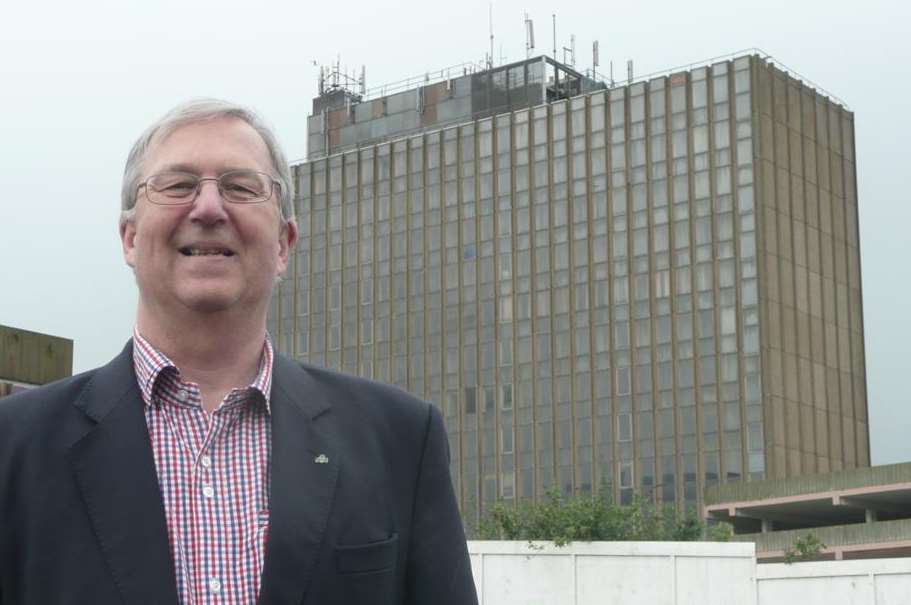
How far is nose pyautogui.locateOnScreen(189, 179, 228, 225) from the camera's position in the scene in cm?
368

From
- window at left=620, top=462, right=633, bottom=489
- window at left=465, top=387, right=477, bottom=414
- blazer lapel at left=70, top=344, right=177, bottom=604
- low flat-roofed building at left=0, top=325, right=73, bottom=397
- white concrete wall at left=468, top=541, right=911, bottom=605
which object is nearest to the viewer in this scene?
blazer lapel at left=70, top=344, right=177, bottom=604

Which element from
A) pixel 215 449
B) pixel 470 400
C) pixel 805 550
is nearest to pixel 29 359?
pixel 215 449

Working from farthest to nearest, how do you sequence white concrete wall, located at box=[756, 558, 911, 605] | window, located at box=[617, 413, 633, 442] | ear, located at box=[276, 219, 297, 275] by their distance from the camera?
1. window, located at box=[617, 413, 633, 442]
2. white concrete wall, located at box=[756, 558, 911, 605]
3. ear, located at box=[276, 219, 297, 275]

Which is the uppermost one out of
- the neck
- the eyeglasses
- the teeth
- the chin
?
the eyeglasses

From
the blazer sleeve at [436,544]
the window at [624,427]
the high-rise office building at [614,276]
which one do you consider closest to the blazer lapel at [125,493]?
the blazer sleeve at [436,544]

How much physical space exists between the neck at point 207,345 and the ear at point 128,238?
13cm

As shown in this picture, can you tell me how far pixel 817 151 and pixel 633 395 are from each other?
20.1 meters

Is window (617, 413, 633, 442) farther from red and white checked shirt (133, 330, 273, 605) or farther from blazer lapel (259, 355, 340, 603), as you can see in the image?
red and white checked shirt (133, 330, 273, 605)

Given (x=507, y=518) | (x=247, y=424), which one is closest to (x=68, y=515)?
(x=247, y=424)

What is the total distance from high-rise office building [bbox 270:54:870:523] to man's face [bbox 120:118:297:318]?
94.1 meters

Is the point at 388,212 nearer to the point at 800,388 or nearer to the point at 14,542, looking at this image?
the point at 800,388

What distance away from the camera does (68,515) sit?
348 centimetres

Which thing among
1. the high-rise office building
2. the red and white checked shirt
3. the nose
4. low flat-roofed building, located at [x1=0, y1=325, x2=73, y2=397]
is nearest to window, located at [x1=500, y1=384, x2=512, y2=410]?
the high-rise office building

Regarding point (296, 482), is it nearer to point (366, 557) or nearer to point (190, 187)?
point (366, 557)
